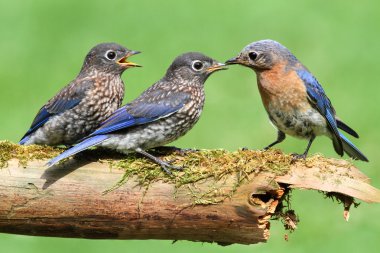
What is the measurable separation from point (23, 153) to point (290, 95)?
2.48 m

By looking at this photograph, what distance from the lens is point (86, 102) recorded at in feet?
29.5

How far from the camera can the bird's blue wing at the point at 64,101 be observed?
902cm

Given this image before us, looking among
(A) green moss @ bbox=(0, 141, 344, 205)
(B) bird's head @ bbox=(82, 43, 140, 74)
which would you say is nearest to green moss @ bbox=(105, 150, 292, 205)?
(A) green moss @ bbox=(0, 141, 344, 205)

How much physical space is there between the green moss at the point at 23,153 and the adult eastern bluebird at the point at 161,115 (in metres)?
0.36

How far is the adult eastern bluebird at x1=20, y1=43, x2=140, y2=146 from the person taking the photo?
9000 millimetres

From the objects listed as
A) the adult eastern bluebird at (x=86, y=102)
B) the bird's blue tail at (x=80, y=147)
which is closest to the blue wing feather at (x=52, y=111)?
the adult eastern bluebird at (x=86, y=102)

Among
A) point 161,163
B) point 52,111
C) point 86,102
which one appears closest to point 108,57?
point 86,102

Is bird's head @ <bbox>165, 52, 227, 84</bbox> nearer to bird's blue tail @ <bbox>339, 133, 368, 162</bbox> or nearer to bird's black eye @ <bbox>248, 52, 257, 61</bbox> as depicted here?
bird's black eye @ <bbox>248, 52, 257, 61</bbox>

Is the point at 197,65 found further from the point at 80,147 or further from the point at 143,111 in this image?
the point at 80,147

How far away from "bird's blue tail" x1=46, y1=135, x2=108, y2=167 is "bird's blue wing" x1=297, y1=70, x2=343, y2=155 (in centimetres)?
203

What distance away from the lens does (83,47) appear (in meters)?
17.7

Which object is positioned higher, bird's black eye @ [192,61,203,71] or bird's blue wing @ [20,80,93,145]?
bird's black eye @ [192,61,203,71]

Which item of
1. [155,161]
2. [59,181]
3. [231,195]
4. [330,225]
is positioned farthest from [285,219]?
[330,225]

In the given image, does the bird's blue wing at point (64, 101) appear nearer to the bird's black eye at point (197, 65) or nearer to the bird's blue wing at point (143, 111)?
the bird's blue wing at point (143, 111)
